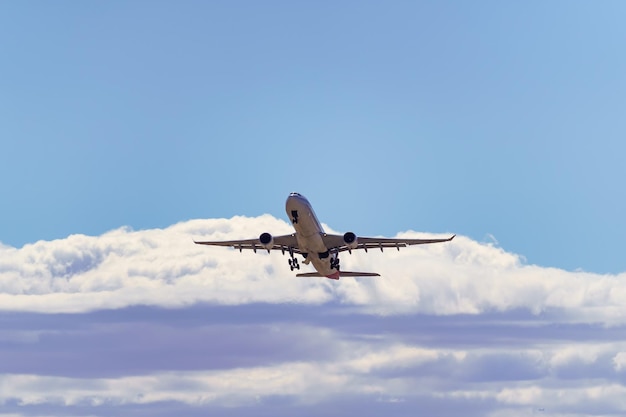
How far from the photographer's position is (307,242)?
197 m

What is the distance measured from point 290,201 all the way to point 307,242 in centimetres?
963

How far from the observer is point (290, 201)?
18900cm

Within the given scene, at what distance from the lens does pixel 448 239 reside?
194 m

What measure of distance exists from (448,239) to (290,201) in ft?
64.4

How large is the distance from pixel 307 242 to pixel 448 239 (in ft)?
54.6
